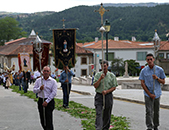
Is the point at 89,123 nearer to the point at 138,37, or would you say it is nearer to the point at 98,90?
the point at 98,90

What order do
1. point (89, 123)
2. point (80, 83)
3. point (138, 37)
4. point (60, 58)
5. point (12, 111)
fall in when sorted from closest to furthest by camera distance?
point (89, 123) → point (12, 111) → point (60, 58) → point (80, 83) → point (138, 37)

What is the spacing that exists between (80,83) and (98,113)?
1140 inches

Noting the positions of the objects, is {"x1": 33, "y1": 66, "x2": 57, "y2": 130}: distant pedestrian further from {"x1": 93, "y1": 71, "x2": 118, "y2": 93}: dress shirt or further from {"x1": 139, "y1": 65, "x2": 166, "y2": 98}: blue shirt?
{"x1": 139, "y1": 65, "x2": 166, "y2": 98}: blue shirt

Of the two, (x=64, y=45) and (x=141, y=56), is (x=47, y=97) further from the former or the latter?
(x=141, y=56)

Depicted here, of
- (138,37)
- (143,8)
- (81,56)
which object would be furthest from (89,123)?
(143,8)

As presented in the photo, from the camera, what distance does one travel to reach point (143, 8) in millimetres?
174625

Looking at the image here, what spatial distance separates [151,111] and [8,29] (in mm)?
113985

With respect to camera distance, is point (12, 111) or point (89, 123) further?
point (12, 111)

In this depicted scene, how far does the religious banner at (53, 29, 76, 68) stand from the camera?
16188 mm

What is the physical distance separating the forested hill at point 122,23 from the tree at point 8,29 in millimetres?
17064

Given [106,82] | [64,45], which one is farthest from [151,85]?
[64,45]

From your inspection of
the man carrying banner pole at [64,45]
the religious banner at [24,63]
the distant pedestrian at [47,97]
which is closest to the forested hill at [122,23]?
the religious banner at [24,63]

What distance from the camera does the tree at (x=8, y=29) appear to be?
116 m

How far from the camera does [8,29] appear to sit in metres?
118
